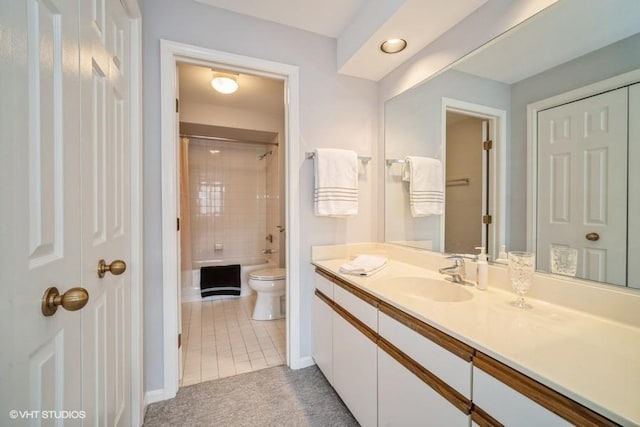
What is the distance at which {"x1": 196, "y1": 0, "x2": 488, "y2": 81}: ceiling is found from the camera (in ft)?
4.39

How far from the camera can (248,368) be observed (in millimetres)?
1873

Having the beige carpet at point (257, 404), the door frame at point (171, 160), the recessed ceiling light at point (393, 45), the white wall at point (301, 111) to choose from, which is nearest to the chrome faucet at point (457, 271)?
the white wall at point (301, 111)

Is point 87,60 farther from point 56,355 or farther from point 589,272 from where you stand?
point 589,272

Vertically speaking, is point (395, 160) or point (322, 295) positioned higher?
point (395, 160)

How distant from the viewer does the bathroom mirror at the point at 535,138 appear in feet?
2.90

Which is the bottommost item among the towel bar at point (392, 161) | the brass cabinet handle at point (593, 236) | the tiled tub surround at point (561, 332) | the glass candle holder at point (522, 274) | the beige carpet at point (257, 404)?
the beige carpet at point (257, 404)

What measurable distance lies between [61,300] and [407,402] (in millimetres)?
1126

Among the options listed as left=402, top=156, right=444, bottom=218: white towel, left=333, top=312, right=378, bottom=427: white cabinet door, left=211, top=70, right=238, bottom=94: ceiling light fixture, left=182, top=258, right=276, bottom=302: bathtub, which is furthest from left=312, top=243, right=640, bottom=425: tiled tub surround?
left=182, top=258, right=276, bottom=302: bathtub

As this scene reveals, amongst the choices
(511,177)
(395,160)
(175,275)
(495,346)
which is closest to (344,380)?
(495,346)

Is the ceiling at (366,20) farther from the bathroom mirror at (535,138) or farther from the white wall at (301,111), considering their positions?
the bathroom mirror at (535,138)

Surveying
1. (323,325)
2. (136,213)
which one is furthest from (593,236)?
(136,213)

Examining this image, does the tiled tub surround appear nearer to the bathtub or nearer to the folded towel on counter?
the folded towel on counter

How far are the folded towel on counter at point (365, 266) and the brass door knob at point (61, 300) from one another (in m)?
1.15

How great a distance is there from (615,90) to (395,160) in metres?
1.16
